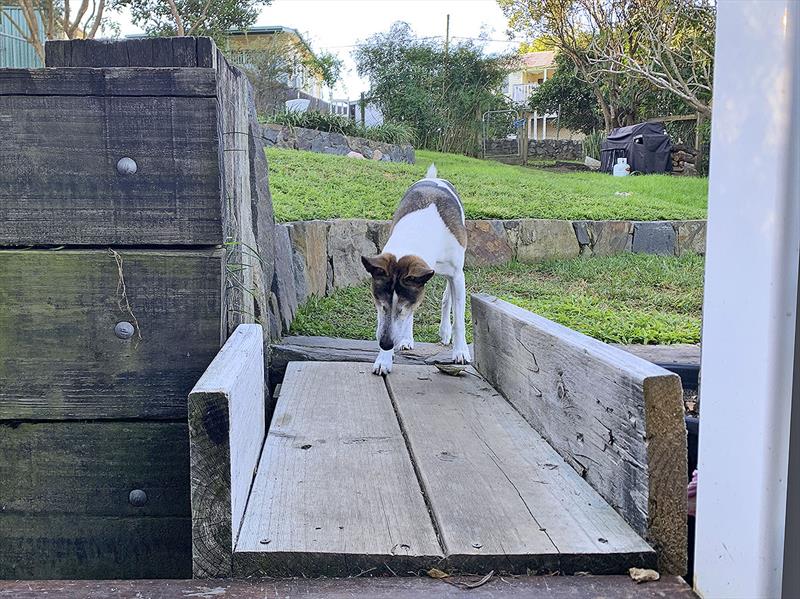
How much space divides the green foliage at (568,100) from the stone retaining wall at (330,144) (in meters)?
9.28

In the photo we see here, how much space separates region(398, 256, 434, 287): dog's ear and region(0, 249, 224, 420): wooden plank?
194cm

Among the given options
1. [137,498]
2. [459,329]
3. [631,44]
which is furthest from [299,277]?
[631,44]

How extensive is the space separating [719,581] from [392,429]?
1104 millimetres

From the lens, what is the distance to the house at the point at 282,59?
1720 cm

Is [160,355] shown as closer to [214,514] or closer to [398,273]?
[214,514]

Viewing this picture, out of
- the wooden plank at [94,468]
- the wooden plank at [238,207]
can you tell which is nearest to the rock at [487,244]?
the wooden plank at [238,207]

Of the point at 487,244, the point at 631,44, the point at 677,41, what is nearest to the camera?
the point at 487,244

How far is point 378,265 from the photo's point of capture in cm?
363

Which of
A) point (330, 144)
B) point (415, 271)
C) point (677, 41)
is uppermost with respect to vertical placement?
point (677, 41)

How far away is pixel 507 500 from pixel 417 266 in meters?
2.24

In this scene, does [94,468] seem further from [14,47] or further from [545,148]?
[545,148]

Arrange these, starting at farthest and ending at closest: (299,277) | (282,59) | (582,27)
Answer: (582,27) < (282,59) < (299,277)

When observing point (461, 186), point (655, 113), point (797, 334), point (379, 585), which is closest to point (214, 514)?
point (379, 585)

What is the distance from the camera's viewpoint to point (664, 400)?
1.23 m
